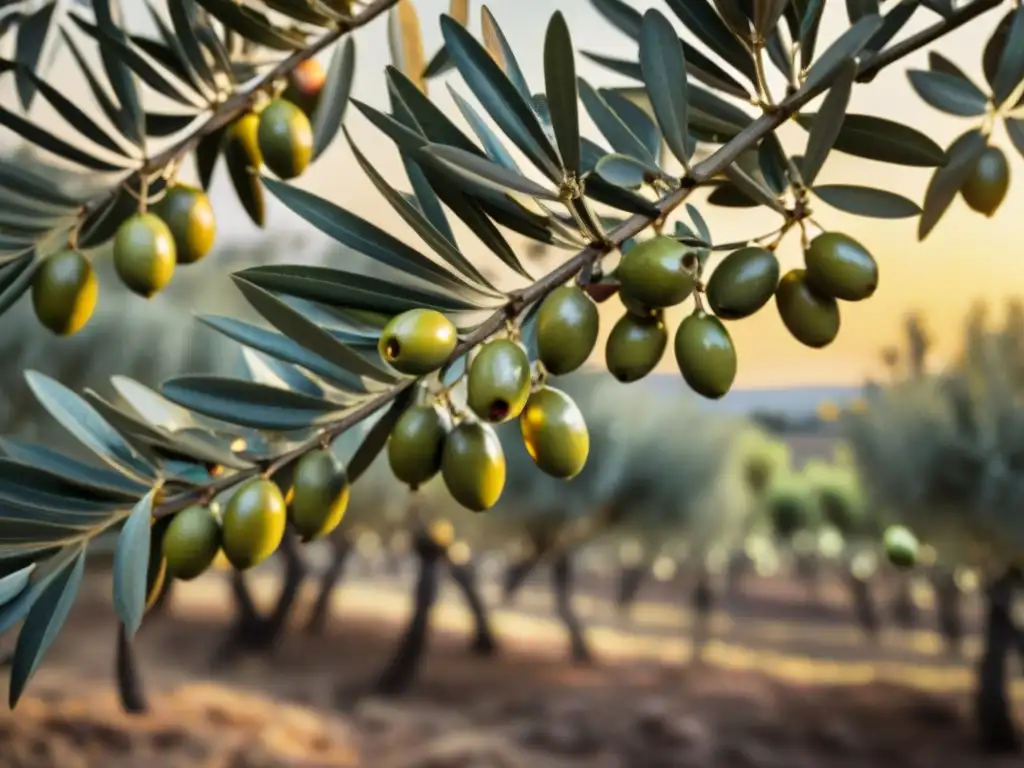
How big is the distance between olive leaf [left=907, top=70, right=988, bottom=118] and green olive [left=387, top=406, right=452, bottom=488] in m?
0.24

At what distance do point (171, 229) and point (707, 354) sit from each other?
0.23 metres

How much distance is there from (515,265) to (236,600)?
4493 mm

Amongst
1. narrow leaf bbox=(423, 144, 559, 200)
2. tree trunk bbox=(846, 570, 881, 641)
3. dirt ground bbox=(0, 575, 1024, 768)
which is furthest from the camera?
tree trunk bbox=(846, 570, 881, 641)

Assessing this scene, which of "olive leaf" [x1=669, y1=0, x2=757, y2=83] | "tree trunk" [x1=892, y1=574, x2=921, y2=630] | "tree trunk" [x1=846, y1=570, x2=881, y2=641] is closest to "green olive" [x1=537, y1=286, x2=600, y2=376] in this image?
"olive leaf" [x1=669, y1=0, x2=757, y2=83]

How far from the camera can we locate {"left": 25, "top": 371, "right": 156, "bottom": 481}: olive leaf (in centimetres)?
27

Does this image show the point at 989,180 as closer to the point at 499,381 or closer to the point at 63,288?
the point at 499,381

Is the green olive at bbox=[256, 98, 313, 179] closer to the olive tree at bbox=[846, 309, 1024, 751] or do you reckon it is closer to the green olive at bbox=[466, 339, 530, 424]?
the green olive at bbox=[466, 339, 530, 424]

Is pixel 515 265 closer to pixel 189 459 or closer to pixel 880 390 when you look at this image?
pixel 189 459

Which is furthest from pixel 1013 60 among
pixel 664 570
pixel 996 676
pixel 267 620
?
pixel 664 570

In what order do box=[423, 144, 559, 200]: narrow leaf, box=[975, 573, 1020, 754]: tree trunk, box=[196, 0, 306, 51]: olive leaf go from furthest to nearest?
box=[975, 573, 1020, 754]: tree trunk, box=[196, 0, 306, 51]: olive leaf, box=[423, 144, 559, 200]: narrow leaf

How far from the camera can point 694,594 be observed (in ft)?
18.1

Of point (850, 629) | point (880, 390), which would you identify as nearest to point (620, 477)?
point (880, 390)

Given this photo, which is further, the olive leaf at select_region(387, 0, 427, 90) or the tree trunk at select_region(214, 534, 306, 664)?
the tree trunk at select_region(214, 534, 306, 664)

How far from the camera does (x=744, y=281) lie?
24 cm
